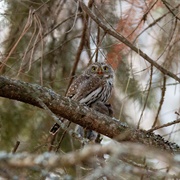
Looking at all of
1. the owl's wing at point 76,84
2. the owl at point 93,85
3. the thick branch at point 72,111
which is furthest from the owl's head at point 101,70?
the thick branch at point 72,111

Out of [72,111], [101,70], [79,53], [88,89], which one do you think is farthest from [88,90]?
[72,111]

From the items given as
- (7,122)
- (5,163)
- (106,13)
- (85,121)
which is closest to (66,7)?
(106,13)

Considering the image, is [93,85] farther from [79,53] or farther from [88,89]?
[79,53]

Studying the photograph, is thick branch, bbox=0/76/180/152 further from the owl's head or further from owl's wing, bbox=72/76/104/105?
the owl's head

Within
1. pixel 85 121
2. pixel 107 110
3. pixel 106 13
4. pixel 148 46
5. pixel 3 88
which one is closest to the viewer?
pixel 3 88

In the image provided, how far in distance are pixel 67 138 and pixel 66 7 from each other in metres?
1.17

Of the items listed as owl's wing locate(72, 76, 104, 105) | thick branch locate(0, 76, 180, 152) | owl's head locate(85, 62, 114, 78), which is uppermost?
owl's head locate(85, 62, 114, 78)

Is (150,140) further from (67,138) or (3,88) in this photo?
(67,138)

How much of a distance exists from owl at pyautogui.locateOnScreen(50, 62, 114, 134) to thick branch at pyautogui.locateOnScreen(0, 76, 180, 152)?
1.40 m

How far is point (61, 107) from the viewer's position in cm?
253

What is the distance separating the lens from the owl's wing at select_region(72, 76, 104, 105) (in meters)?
4.18

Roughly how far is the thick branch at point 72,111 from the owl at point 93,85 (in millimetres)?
1396

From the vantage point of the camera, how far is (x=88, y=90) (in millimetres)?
4246

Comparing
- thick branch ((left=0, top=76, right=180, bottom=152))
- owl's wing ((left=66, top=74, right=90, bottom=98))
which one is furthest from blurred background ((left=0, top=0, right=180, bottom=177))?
thick branch ((left=0, top=76, right=180, bottom=152))
